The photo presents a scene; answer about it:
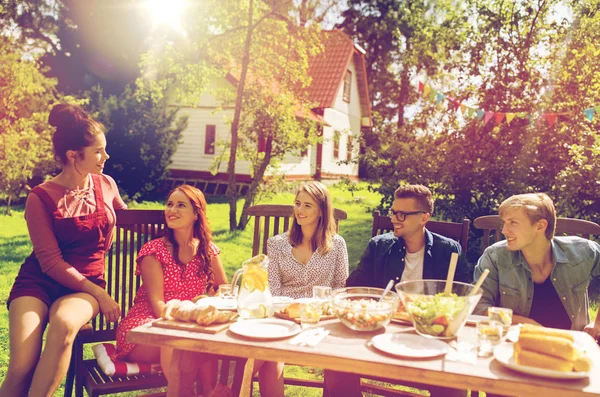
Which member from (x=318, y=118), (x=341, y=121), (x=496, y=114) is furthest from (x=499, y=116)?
(x=341, y=121)

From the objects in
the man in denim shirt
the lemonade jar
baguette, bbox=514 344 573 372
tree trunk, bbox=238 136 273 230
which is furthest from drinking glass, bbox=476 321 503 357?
tree trunk, bbox=238 136 273 230

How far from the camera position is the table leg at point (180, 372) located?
2176 millimetres

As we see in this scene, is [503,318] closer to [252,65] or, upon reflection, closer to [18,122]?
[252,65]

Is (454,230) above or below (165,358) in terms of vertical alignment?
above

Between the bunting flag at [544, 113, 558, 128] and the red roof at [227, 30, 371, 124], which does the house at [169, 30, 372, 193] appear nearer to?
the red roof at [227, 30, 371, 124]

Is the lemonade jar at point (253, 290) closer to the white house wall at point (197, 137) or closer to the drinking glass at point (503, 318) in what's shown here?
the drinking glass at point (503, 318)

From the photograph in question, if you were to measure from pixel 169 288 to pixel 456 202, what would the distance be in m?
5.15

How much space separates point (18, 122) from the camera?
10.3 metres

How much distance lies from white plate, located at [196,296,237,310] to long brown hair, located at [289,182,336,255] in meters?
1.01

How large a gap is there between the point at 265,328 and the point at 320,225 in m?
1.47

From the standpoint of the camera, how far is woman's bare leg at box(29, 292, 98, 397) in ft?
8.68

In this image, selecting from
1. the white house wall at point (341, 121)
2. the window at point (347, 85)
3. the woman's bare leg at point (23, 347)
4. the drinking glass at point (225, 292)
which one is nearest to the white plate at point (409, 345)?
the drinking glass at point (225, 292)

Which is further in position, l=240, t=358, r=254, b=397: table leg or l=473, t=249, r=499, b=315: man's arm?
l=473, t=249, r=499, b=315: man's arm

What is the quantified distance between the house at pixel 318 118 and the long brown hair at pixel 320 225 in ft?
33.8
